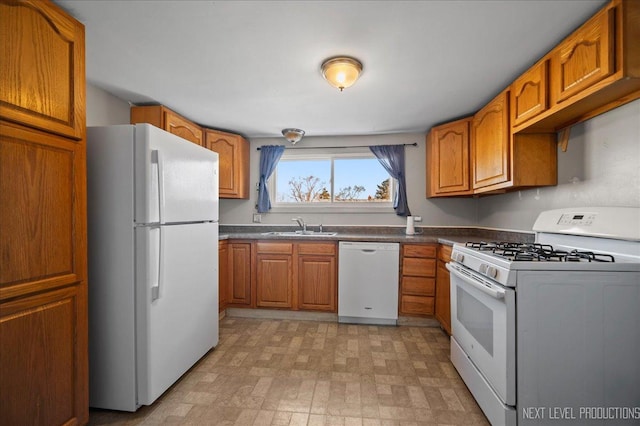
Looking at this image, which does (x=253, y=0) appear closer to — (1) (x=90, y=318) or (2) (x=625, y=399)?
(1) (x=90, y=318)

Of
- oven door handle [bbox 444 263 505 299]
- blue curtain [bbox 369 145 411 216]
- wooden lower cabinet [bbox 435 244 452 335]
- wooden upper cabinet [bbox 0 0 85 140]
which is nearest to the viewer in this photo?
wooden upper cabinet [bbox 0 0 85 140]

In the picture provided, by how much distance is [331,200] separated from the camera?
363cm

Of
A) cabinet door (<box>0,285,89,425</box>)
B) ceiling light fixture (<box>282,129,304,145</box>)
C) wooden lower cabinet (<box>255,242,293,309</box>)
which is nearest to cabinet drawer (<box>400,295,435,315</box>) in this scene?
wooden lower cabinet (<box>255,242,293,309</box>)

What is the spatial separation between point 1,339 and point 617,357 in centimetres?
258

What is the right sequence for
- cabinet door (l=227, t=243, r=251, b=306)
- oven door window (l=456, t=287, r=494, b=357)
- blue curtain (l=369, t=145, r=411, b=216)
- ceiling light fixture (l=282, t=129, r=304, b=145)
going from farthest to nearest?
1. blue curtain (l=369, t=145, r=411, b=216)
2. ceiling light fixture (l=282, t=129, r=304, b=145)
3. cabinet door (l=227, t=243, r=251, b=306)
4. oven door window (l=456, t=287, r=494, b=357)

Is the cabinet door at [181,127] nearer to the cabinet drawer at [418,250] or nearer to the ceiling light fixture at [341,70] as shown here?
the ceiling light fixture at [341,70]

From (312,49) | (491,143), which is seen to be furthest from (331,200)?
(312,49)

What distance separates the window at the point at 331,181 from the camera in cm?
356

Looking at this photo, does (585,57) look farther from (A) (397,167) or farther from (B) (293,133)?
(B) (293,133)

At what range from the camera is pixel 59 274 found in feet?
4.18

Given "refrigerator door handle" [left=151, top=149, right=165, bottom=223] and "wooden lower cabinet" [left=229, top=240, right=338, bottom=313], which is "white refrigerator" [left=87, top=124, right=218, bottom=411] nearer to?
"refrigerator door handle" [left=151, top=149, right=165, bottom=223]

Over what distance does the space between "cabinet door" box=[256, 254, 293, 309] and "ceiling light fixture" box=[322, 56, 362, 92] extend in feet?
5.99

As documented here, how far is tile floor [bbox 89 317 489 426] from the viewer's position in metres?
1.55

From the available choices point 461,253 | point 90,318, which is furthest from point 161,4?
point 461,253
